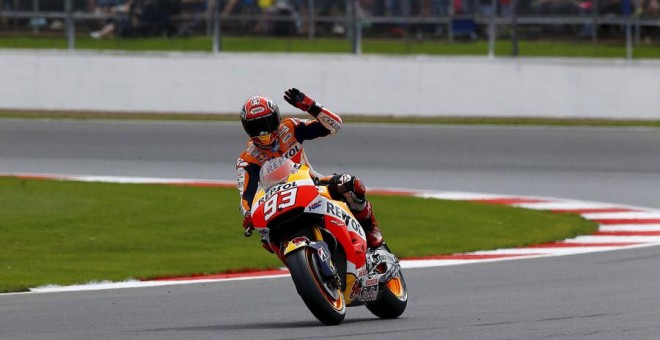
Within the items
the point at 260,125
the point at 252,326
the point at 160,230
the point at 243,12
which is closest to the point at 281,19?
the point at 243,12

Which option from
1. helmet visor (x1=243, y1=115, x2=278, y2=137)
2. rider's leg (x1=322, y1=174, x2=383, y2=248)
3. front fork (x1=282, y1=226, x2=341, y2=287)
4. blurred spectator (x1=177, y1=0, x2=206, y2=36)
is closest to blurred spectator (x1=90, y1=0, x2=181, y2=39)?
blurred spectator (x1=177, y1=0, x2=206, y2=36)

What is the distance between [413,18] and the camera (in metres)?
22.4

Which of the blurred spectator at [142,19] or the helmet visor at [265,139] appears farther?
the blurred spectator at [142,19]

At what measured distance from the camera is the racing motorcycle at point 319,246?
7.24m

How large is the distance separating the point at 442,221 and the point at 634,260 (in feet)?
10.4

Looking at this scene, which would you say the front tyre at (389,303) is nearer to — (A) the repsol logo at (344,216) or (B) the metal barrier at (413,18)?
(A) the repsol logo at (344,216)

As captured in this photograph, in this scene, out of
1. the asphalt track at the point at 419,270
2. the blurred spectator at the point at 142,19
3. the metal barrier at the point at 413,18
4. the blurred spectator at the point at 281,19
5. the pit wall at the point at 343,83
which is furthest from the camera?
the blurred spectator at the point at 142,19

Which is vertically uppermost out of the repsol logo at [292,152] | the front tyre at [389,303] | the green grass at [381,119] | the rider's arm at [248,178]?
the repsol logo at [292,152]

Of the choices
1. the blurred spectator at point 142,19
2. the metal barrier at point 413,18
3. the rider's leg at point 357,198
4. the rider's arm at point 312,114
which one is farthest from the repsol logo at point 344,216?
the blurred spectator at point 142,19

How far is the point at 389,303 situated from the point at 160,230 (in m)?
5.24

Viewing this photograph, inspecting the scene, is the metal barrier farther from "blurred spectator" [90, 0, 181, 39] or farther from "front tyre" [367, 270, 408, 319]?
"front tyre" [367, 270, 408, 319]

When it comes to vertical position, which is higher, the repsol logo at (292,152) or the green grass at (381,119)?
the repsol logo at (292,152)

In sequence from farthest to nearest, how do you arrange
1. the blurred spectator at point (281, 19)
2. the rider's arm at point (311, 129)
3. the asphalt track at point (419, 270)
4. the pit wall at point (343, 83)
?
the blurred spectator at point (281, 19) → the pit wall at point (343, 83) → the rider's arm at point (311, 129) → the asphalt track at point (419, 270)

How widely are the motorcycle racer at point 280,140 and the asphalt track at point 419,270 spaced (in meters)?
0.67
